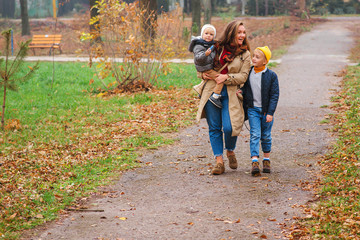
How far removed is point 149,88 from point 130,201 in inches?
274

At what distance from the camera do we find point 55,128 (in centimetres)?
888

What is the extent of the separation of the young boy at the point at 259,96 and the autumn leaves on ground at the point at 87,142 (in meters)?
0.94

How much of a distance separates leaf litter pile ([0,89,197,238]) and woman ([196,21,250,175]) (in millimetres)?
1511

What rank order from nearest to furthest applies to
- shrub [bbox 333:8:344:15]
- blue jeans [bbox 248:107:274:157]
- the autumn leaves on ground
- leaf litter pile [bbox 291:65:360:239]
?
leaf litter pile [bbox 291:65:360:239] < the autumn leaves on ground < blue jeans [bbox 248:107:274:157] < shrub [bbox 333:8:344:15]

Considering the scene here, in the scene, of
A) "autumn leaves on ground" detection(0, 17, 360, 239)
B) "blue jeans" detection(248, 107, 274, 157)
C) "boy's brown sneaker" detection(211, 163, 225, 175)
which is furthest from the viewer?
"boy's brown sneaker" detection(211, 163, 225, 175)

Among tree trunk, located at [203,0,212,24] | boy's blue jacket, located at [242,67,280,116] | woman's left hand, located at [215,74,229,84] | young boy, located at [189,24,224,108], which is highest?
tree trunk, located at [203,0,212,24]

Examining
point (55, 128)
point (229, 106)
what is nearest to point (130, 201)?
point (229, 106)

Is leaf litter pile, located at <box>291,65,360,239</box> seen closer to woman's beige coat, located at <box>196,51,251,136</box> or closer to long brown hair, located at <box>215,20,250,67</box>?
woman's beige coat, located at <box>196,51,251,136</box>

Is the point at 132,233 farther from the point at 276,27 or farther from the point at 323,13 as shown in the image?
the point at 323,13

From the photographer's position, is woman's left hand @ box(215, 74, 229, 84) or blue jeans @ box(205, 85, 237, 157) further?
blue jeans @ box(205, 85, 237, 157)

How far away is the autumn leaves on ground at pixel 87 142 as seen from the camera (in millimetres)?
4859

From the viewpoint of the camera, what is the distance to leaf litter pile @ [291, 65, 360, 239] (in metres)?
4.19

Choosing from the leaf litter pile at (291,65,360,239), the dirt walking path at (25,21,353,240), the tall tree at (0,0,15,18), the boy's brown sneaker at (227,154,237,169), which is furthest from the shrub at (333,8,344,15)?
the boy's brown sneaker at (227,154,237,169)

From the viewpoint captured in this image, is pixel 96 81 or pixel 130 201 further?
pixel 96 81
